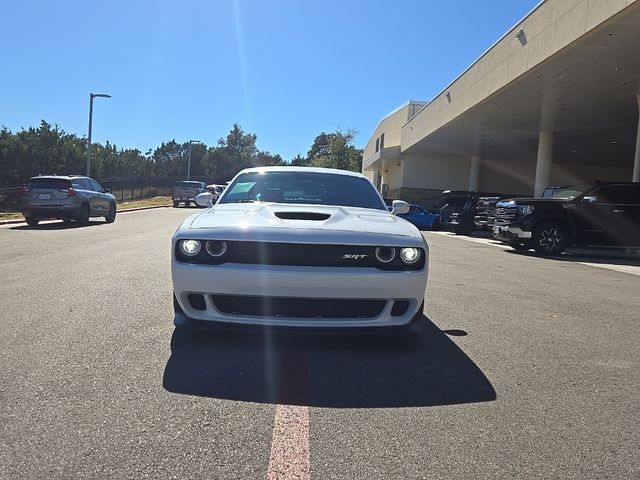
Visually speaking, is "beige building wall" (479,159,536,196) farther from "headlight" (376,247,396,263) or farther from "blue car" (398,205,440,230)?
"headlight" (376,247,396,263)

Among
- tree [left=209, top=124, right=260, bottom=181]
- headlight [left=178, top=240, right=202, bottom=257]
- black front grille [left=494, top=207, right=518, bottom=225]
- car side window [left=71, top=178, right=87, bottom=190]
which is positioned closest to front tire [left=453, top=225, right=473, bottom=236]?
black front grille [left=494, top=207, right=518, bottom=225]

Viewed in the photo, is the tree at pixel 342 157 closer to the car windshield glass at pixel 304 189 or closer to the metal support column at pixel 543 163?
the metal support column at pixel 543 163

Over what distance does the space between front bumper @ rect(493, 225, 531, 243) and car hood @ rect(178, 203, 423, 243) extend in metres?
10.7

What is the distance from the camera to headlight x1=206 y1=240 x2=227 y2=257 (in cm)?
430

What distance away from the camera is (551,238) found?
48.3ft

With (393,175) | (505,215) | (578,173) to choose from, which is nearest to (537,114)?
(505,215)

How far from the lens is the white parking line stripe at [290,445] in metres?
2.67

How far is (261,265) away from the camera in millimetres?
4219

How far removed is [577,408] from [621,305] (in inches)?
179

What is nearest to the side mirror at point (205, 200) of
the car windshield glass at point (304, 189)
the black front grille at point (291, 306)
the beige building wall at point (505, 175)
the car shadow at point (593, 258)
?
the car windshield glass at point (304, 189)

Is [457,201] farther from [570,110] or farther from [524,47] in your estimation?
[524,47]

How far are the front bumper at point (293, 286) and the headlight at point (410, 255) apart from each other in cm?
10

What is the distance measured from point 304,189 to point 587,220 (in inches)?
431

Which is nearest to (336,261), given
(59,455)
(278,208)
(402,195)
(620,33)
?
(278,208)
